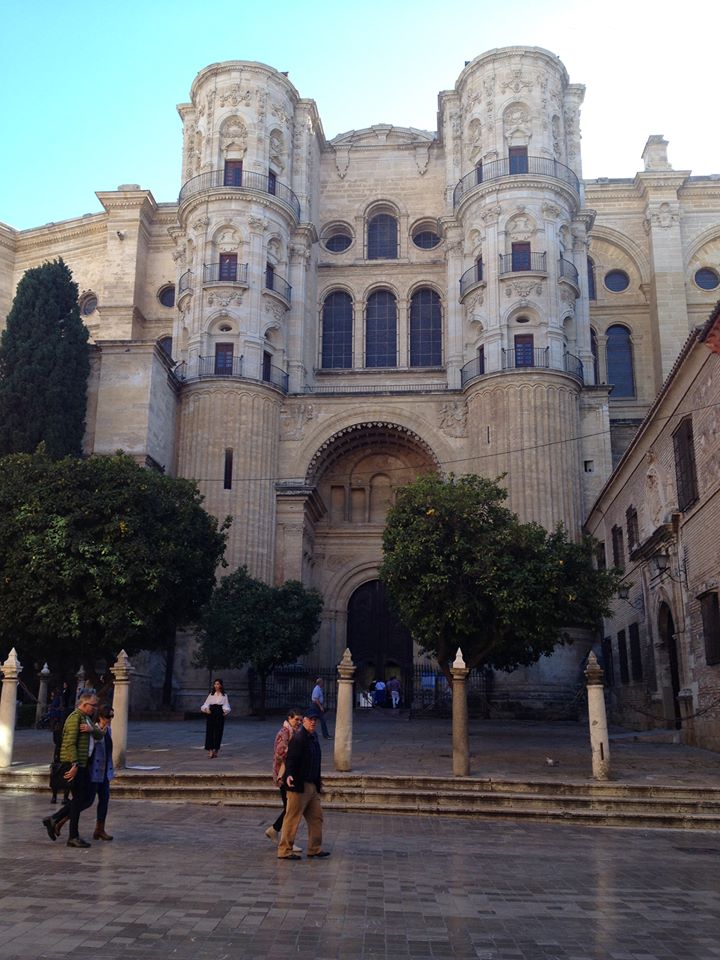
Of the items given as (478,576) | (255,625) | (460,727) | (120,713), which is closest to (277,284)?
(255,625)

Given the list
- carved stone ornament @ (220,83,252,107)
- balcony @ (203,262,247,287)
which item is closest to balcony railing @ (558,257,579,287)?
balcony @ (203,262,247,287)

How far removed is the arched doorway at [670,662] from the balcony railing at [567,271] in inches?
675

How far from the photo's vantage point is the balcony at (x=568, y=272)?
33.3 m

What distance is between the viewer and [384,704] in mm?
32406

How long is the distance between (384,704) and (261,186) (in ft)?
65.9

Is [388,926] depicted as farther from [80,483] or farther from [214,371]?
[214,371]

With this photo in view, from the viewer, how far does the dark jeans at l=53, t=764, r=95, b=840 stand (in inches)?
340

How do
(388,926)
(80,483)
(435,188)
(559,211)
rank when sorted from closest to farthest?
(388,926) → (80,483) → (559,211) → (435,188)

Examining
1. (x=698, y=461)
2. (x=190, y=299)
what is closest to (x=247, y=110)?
(x=190, y=299)

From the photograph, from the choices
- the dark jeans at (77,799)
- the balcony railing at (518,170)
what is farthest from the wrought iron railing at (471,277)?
the dark jeans at (77,799)

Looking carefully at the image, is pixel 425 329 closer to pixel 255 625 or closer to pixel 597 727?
pixel 255 625

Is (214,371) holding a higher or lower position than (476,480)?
higher

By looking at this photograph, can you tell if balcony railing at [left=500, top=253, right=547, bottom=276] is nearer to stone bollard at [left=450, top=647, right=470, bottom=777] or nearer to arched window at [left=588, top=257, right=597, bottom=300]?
arched window at [left=588, top=257, right=597, bottom=300]

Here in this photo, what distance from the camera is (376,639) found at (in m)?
34.2
